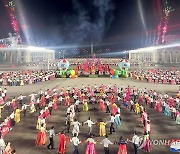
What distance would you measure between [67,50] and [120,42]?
1319 inches

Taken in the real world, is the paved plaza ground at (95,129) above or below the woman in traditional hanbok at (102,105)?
below

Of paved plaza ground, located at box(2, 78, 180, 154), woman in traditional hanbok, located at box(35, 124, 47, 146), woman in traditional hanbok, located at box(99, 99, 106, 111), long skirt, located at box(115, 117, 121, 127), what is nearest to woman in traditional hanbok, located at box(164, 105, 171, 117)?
paved plaza ground, located at box(2, 78, 180, 154)

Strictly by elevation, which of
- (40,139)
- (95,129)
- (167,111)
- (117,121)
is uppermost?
(167,111)

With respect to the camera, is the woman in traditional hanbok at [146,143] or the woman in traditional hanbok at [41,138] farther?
the woman in traditional hanbok at [41,138]

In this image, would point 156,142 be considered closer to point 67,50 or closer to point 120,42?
point 120,42

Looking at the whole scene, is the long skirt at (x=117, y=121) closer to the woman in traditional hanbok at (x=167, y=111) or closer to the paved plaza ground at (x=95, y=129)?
the paved plaza ground at (x=95, y=129)

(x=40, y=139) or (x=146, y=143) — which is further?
(x=40, y=139)

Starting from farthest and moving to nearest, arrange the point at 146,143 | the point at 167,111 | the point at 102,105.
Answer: the point at 102,105 → the point at 167,111 → the point at 146,143

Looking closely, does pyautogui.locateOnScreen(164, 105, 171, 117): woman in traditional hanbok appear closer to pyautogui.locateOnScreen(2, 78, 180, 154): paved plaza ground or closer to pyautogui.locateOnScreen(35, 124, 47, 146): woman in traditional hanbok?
pyautogui.locateOnScreen(2, 78, 180, 154): paved plaza ground

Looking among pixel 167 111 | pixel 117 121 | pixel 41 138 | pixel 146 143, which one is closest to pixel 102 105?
pixel 117 121

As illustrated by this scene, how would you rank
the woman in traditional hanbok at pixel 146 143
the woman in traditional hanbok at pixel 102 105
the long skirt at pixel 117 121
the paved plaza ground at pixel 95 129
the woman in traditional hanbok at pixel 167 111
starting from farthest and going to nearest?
1. the woman in traditional hanbok at pixel 102 105
2. the woman in traditional hanbok at pixel 167 111
3. the long skirt at pixel 117 121
4. the paved plaza ground at pixel 95 129
5. the woman in traditional hanbok at pixel 146 143

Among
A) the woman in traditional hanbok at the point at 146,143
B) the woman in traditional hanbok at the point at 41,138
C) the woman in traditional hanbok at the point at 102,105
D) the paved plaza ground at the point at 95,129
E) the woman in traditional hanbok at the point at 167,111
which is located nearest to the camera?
the woman in traditional hanbok at the point at 146,143

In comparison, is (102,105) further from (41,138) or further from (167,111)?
(41,138)

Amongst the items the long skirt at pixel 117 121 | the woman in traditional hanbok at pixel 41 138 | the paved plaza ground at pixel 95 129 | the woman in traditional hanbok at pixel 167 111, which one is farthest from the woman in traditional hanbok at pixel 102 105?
the woman in traditional hanbok at pixel 41 138
